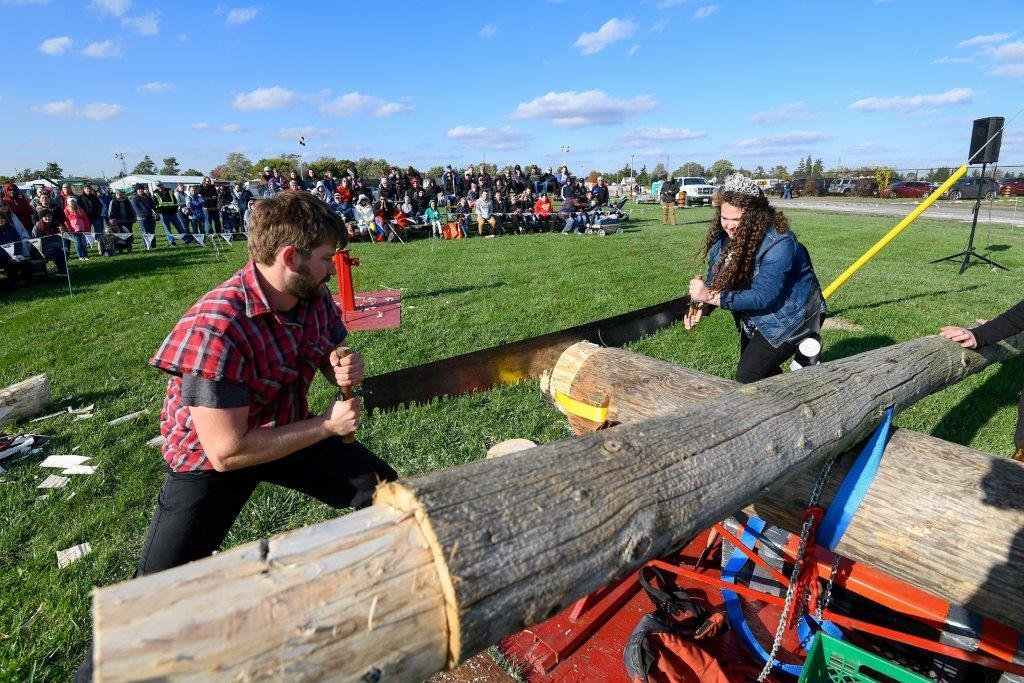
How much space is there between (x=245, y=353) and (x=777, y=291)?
9.86 ft

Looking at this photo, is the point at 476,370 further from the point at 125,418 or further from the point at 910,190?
the point at 910,190

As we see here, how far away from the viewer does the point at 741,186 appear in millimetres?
3494

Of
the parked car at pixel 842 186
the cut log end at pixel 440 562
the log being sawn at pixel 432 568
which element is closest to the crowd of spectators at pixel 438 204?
the log being sawn at pixel 432 568

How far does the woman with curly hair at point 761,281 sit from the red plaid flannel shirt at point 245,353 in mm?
2489

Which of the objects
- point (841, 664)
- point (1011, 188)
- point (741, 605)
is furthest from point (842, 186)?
point (841, 664)

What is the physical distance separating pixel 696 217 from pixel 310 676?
23310 mm

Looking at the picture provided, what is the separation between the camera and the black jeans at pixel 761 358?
364 centimetres

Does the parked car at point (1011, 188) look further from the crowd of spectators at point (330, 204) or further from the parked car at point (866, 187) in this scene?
the crowd of spectators at point (330, 204)

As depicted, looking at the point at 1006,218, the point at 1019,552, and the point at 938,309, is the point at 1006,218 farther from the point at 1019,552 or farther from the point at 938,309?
the point at 1019,552

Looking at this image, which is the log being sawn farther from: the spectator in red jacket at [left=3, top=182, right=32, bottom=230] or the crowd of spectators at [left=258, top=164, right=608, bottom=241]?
the spectator in red jacket at [left=3, top=182, right=32, bottom=230]

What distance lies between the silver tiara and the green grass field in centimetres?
207

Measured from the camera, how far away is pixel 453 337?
20.9 ft

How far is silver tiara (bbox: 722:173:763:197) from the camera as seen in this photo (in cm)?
346

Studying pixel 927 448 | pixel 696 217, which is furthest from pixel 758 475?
pixel 696 217
